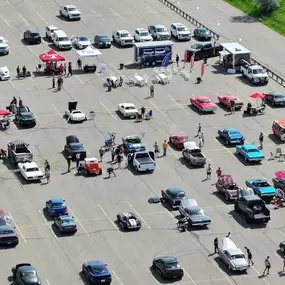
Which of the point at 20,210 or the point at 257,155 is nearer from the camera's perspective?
the point at 20,210

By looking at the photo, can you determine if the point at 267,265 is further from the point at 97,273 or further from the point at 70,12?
the point at 70,12

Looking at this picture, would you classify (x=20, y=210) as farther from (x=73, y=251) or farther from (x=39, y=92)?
(x=39, y=92)

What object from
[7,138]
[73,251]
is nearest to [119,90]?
[7,138]

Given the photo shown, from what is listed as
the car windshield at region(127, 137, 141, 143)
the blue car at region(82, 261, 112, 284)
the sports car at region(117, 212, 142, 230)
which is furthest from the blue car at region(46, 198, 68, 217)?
the car windshield at region(127, 137, 141, 143)

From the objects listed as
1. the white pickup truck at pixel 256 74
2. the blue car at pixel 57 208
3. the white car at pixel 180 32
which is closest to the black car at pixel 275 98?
the white pickup truck at pixel 256 74

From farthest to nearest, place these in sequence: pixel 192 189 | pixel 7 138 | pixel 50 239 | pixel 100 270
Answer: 1. pixel 7 138
2. pixel 192 189
3. pixel 50 239
4. pixel 100 270

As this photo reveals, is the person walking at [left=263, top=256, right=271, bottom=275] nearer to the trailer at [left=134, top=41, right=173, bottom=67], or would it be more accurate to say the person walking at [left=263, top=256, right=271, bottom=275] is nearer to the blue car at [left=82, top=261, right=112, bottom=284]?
the blue car at [left=82, top=261, right=112, bottom=284]

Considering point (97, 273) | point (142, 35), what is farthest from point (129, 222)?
point (142, 35)

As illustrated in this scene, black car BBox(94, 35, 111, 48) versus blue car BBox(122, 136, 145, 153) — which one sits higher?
blue car BBox(122, 136, 145, 153)
